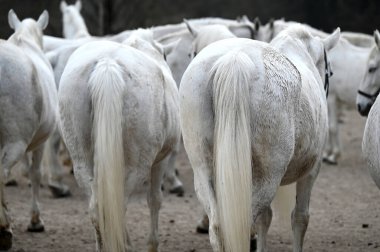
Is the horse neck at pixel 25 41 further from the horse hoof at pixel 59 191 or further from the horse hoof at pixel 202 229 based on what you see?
the horse hoof at pixel 202 229

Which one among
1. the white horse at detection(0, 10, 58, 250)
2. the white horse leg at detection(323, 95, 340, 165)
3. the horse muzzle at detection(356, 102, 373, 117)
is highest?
the white horse at detection(0, 10, 58, 250)

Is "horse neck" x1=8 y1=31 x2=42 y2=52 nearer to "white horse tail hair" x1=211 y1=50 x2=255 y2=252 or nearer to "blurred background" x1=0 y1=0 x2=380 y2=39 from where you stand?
"white horse tail hair" x1=211 y1=50 x2=255 y2=252

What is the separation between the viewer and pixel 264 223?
559 centimetres

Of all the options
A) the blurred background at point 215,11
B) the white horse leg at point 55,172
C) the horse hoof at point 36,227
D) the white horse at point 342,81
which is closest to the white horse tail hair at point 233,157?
the horse hoof at point 36,227

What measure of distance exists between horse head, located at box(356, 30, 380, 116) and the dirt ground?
1.17m

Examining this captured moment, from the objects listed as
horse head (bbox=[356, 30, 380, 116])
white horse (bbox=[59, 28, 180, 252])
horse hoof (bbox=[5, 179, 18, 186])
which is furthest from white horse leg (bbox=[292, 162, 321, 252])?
horse hoof (bbox=[5, 179, 18, 186])

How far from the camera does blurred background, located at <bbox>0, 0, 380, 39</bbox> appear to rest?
16.7 m

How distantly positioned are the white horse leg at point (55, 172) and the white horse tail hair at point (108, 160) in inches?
171

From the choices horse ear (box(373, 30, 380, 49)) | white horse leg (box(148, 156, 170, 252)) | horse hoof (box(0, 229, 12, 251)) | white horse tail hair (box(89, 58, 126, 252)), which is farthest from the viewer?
horse ear (box(373, 30, 380, 49))

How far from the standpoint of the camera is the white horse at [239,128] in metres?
4.20

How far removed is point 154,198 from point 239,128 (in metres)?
2.01

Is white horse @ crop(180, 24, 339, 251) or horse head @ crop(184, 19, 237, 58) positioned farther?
horse head @ crop(184, 19, 237, 58)

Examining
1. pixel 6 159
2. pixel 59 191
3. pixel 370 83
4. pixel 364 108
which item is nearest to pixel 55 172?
pixel 59 191

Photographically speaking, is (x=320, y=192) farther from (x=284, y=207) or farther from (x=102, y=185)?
(x=102, y=185)
